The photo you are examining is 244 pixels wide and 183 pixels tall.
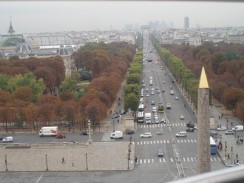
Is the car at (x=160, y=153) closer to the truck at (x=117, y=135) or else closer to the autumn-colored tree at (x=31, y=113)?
the truck at (x=117, y=135)

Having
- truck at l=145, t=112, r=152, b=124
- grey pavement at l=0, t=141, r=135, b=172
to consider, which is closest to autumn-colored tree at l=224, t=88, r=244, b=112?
truck at l=145, t=112, r=152, b=124

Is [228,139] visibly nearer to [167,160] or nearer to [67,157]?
[167,160]

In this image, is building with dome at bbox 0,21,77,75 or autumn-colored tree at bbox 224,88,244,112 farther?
building with dome at bbox 0,21,77,75

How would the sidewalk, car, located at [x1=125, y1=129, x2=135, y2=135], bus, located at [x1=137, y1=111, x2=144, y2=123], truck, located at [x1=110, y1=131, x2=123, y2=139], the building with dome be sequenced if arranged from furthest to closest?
1. the building with dome
2. bus, located at [x1=137, y1=111, x2=144, y2=123]
3. car, located at [x1=125, y1=129, x2=135, y2=135]
4. truck, located at [x1=110, y1=131, x2=123, y2=139]
5. the sidewalk

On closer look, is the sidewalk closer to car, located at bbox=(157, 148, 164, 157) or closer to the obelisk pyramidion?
car, located at bbox=(157, 148, 164, 157)

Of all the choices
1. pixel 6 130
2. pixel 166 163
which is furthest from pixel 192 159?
pixel 6 130

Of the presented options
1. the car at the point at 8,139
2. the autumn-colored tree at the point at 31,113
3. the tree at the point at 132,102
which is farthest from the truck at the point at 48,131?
the tree at the point at 132,102

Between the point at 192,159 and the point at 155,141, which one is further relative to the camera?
the point at 155,141

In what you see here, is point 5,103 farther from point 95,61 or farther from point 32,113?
point 95,61
